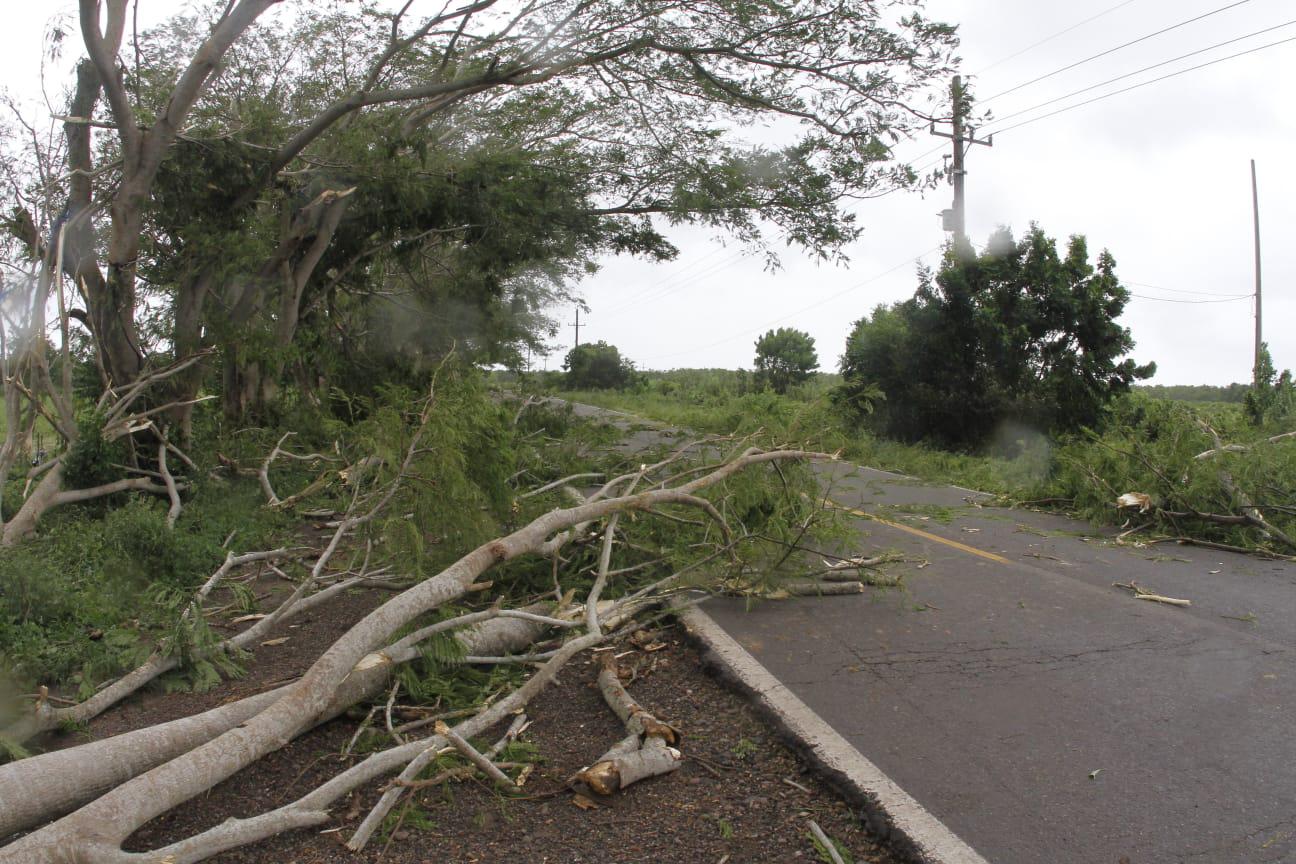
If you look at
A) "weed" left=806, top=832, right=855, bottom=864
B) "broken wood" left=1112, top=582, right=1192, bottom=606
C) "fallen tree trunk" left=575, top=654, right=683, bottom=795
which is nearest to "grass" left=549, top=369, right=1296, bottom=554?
"broken wood" left=1112, top=582, right=1192, bottom=606

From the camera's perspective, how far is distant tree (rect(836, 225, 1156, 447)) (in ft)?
59.9

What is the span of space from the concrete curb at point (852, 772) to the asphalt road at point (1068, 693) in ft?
0.25

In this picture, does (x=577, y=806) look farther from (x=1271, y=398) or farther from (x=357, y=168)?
(x=1271, y=398)

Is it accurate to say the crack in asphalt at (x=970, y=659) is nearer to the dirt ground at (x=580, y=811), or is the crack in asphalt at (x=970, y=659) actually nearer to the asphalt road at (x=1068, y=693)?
the asphalt road at (x=1068, y=693)

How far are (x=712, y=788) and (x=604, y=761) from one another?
45 cm

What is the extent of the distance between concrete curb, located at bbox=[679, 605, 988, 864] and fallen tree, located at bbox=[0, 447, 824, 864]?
2.14 ft

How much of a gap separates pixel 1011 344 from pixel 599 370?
113 feet

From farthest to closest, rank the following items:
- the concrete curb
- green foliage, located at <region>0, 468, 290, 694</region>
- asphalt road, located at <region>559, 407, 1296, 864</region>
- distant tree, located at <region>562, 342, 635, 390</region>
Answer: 1. distant tree, located at <region>562, 342, 635, 390</region>
2. green foliage, located at <region>0, 468, 290, 694</region>
3. asphalt road, located at <region>559, 407, 1296, 864</region>
4. the concrete curb

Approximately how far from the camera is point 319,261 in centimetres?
1516

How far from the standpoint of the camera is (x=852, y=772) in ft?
11.8

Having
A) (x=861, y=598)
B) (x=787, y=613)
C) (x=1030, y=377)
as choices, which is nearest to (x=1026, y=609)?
(x=861, y=598)

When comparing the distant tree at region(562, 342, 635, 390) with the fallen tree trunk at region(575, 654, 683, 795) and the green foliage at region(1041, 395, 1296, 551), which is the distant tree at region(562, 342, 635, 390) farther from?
the fallen tree trunk at region(575, 654, 683, 795)

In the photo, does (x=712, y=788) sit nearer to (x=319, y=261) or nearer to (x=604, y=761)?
(x=604, y=761)

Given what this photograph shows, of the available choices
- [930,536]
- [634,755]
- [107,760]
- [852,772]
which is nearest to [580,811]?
[634,755]
